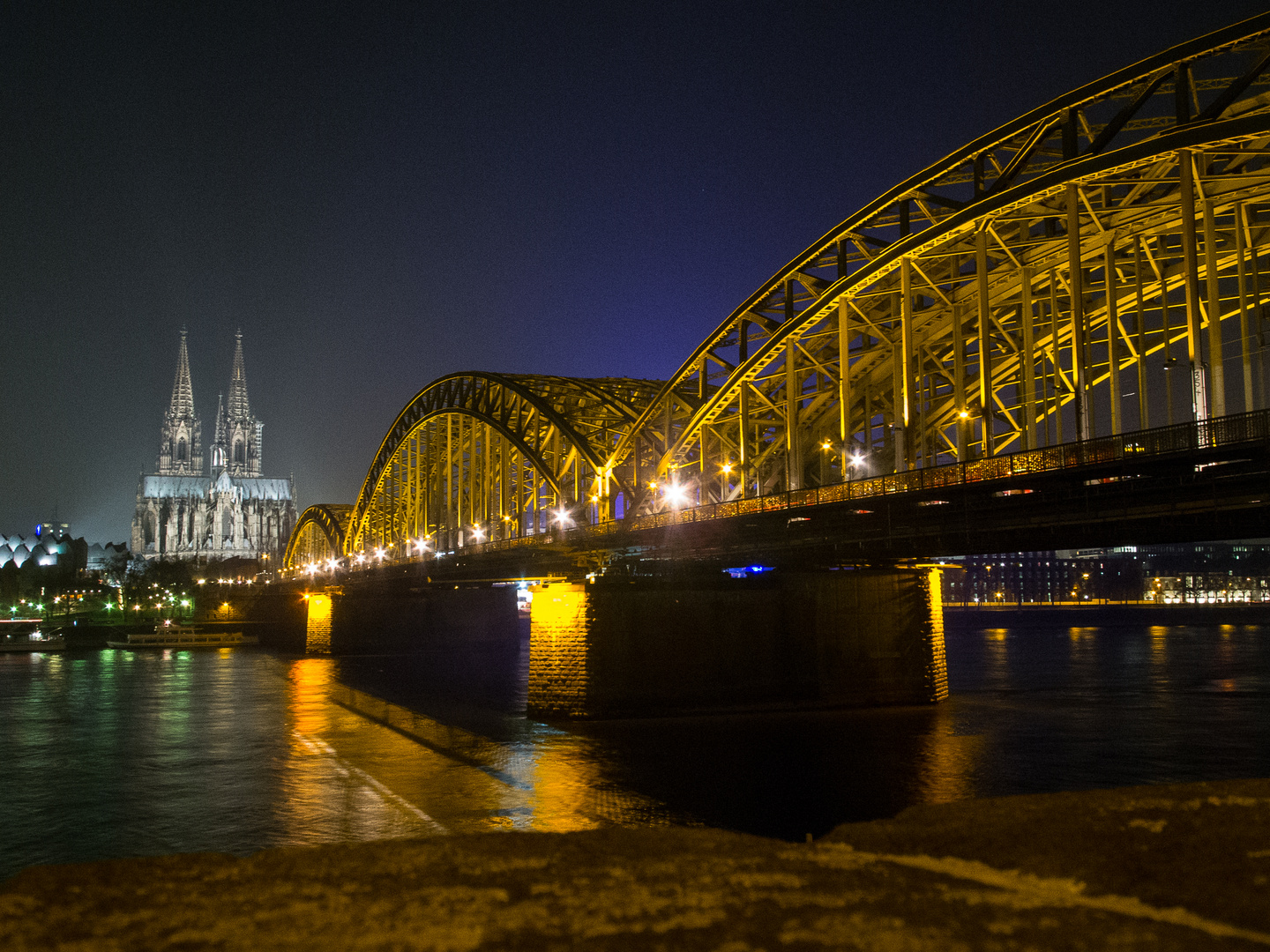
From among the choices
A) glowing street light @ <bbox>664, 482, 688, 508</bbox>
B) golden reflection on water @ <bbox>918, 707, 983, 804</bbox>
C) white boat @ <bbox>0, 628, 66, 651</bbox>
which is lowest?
golden reflection on water @ <bbox>918, 707, 983, 804</bbox>

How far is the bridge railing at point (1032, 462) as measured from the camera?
26031 mm

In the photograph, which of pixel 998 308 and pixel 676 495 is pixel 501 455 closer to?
pixel 676 495

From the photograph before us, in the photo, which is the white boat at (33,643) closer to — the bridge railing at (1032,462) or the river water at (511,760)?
the river water at (511,760)

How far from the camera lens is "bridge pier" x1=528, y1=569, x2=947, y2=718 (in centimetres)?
4312

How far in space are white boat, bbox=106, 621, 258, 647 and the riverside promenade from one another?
115m

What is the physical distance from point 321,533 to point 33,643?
60.3 m

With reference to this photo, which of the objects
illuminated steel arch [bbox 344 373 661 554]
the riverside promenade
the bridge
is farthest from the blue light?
the riverside promenade

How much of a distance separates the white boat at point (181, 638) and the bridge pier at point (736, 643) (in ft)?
283

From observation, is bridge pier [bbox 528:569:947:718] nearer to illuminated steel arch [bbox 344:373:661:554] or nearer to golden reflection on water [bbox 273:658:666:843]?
golden reflection on water [bbox 273:658:666:843]

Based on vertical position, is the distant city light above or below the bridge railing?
above

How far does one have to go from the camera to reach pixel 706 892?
1205 centimetres

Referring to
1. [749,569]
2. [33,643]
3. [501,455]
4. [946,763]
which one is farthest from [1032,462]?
[33,643]

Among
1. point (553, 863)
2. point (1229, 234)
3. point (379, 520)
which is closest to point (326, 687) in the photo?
point (1229, 234)

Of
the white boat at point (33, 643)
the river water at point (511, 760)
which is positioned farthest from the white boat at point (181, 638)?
the river water at point (511, 760)
